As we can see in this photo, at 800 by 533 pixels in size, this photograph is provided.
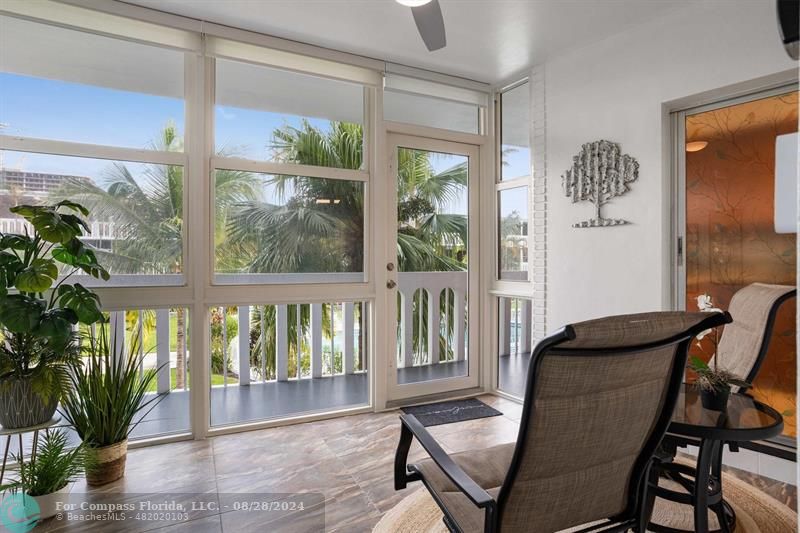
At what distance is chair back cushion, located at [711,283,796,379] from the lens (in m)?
2.00

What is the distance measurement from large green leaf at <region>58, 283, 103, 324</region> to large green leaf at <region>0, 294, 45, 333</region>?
0.17 meters

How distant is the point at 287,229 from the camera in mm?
3314

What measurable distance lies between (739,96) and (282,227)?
2947mm

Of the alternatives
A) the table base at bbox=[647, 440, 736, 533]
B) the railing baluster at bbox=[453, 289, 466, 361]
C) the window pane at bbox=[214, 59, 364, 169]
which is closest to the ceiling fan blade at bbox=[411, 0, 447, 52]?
the window pane at bbox=[214, 59, 364, 169]

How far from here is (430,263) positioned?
12.8 feet

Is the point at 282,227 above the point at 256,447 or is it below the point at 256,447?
above

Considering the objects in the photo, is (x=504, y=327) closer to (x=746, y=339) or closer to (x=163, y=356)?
(x=746, y=339)

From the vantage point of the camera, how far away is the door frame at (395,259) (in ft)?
12.0

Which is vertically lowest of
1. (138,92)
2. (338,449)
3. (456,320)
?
(338,449)

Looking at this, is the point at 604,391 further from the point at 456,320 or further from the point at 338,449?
the point at 456,320

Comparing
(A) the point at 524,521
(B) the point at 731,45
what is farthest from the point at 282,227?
(B) the point at 731,45

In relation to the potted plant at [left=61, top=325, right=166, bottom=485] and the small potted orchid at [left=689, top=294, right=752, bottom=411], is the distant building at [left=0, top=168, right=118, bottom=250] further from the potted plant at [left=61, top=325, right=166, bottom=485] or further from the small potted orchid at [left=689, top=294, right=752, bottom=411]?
the small potted orchid at [left=689, top=294, right=752, bottom=411]

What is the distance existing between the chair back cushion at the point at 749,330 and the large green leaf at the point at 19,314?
3.02m

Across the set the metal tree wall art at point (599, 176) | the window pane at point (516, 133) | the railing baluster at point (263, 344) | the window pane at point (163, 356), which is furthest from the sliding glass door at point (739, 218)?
the window pane at point (163, 356)
